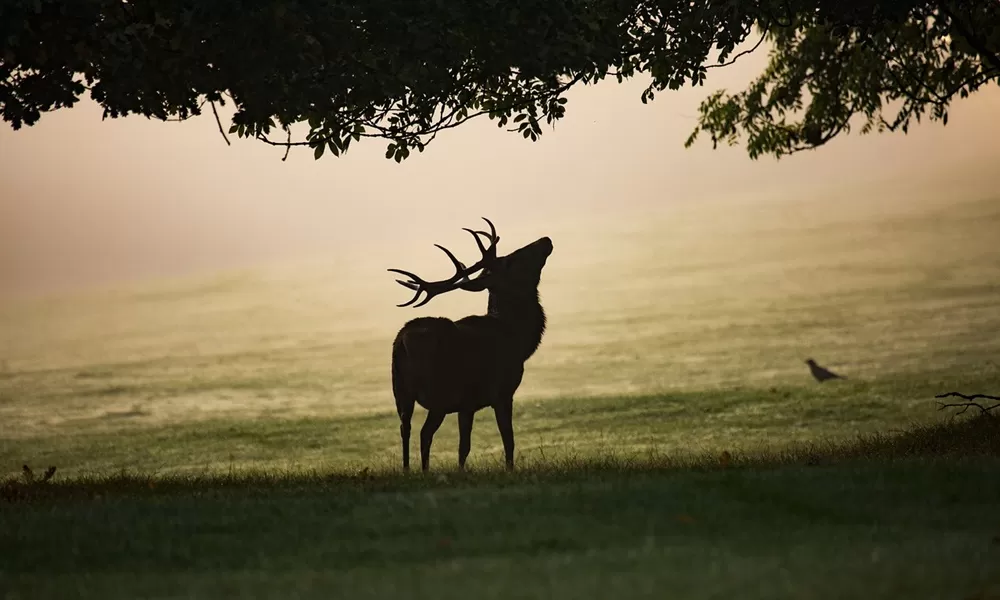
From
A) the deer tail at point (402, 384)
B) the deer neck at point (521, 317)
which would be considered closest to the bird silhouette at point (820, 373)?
the deer neck at point (521, 317)

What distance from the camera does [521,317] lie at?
14.8m

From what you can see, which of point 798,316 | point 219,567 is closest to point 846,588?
point 219,567

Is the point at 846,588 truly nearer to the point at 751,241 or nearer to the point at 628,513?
the point at 628,513

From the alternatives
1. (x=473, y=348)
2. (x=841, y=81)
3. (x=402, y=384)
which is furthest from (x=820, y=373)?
(x=402, y=384)

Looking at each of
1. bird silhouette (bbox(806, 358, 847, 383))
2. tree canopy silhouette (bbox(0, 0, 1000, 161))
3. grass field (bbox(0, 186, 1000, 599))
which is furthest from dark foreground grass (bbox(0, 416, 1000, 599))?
bird silhouette (bbox(806, 358, 847, 383))

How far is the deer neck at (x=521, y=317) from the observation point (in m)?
14.7

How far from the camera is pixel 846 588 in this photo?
7.57 meters

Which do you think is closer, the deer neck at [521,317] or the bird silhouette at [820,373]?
the deer neck at [521,317]

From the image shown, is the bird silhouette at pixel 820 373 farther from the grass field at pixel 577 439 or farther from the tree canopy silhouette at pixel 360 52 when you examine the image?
the tree canopy silhouette at pixel 360 52

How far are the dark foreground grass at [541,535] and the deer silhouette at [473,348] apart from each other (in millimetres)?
1218

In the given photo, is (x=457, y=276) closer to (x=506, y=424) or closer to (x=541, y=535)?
(x=506, y=424)

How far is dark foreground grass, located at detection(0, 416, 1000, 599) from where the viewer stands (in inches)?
309

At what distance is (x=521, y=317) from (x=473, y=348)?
78 centimetres

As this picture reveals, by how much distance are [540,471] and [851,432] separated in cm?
924
